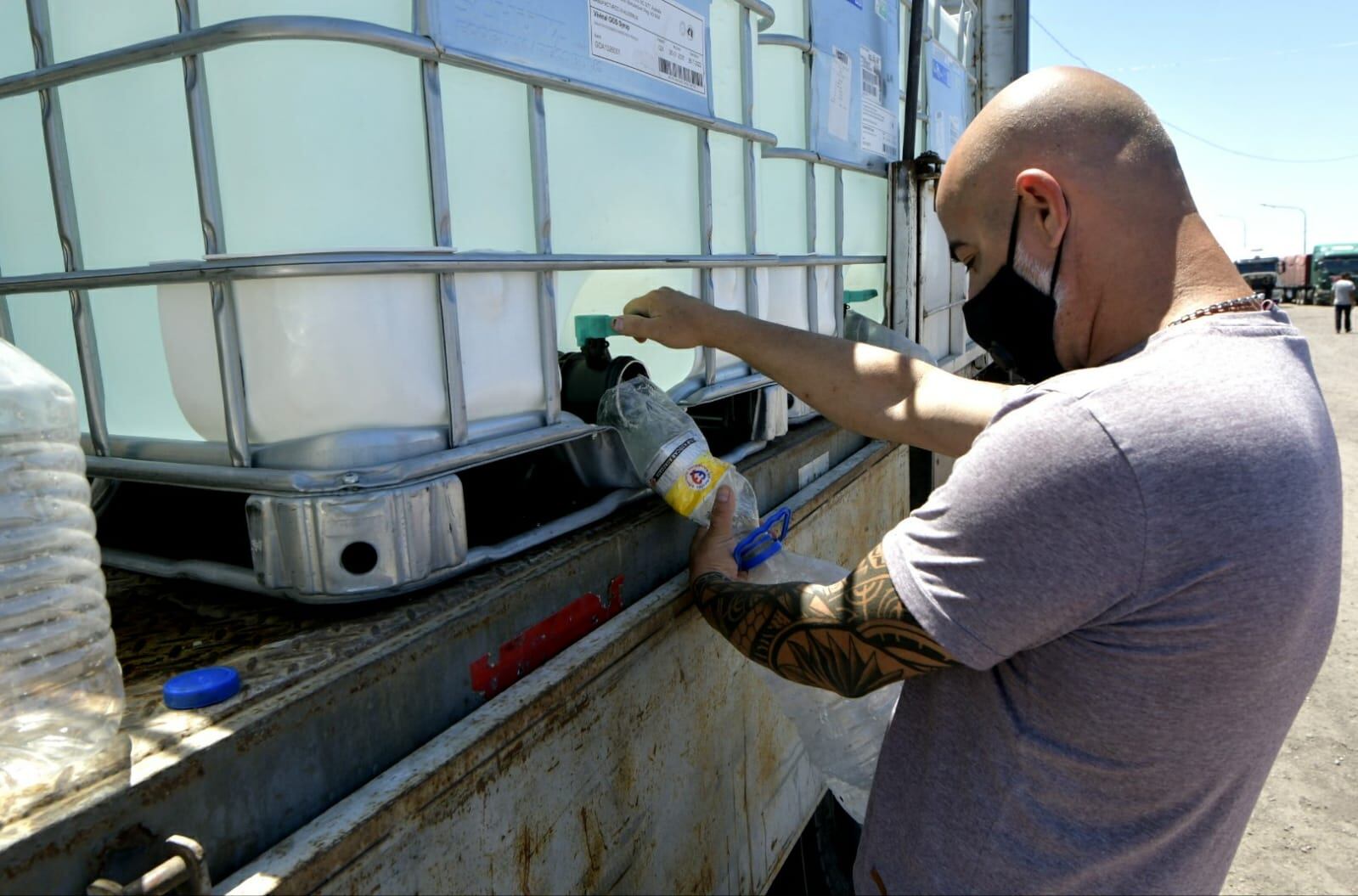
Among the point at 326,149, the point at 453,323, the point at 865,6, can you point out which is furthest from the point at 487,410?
the point at 865,6

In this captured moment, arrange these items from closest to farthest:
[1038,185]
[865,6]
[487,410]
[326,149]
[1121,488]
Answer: [1121,488] < [326,149] < [1038,185] < [487,410] < [865,6]

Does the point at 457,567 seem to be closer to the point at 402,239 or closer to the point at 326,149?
the point at 402,239

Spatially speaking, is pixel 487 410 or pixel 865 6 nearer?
pixel 487 410

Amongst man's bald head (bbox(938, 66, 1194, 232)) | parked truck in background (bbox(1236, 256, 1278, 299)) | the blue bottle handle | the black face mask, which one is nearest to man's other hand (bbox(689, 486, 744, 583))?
the blue bottle handle

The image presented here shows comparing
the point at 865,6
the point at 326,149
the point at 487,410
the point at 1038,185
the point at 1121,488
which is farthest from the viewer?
the point at 865,6

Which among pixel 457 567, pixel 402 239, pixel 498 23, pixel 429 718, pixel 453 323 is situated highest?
pixel 498 23

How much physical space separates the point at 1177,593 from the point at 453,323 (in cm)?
95

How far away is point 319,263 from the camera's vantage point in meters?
1.11

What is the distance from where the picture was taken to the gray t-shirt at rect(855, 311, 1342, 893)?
102cm

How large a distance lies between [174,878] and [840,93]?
2.43 m

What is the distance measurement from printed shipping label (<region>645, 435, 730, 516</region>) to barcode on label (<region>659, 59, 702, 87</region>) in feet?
2.18

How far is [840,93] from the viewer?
2.60 metres

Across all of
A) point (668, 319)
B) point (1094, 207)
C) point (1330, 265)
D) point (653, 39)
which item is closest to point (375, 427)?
point (668, 319)

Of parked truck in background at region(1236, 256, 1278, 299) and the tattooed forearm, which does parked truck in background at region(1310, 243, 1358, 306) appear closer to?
parked truck in background at region(1236, 256, 1278, 299)
